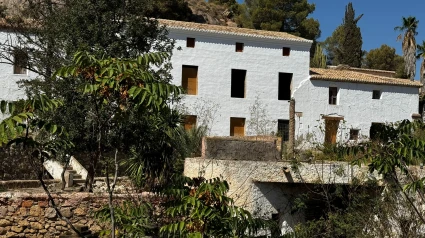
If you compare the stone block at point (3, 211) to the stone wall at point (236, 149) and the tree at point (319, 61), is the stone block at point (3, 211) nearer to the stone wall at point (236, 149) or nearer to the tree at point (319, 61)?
the stone wall at point (236, 149)

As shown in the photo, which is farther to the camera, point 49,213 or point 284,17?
point 284,17

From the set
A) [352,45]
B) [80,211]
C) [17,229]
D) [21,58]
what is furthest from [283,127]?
[352,45]

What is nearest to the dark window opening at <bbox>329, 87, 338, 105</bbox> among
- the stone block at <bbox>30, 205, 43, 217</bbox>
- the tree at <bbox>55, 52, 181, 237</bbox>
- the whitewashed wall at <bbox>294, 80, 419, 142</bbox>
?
the whitewashed wall at <bbox>294, 80, 419, 142</bbox>

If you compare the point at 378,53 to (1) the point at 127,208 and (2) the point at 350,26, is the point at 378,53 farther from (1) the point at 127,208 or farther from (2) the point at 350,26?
(1) the point at 127,208

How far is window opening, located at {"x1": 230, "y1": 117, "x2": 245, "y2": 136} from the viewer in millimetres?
24609

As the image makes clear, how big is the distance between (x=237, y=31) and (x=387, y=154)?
62.6ft

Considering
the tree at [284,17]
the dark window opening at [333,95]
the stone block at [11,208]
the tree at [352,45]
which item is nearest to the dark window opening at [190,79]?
the dark window opening at [333,95]

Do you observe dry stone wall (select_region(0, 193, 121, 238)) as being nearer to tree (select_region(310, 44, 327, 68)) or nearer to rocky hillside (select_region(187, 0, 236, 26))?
tree (select_region(310, 44, 327, 68))

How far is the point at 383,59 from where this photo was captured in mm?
47188

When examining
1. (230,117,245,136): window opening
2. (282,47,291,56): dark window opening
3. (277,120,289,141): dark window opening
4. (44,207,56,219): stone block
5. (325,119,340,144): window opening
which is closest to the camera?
(44,207,56,219): stone block

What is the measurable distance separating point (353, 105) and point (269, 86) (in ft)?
15.2

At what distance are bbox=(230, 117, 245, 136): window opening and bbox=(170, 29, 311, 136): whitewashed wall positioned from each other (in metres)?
0.30

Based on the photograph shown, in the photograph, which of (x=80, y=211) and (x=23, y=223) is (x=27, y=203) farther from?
(x=80, y=211)

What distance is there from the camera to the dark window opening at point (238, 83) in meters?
24.8
